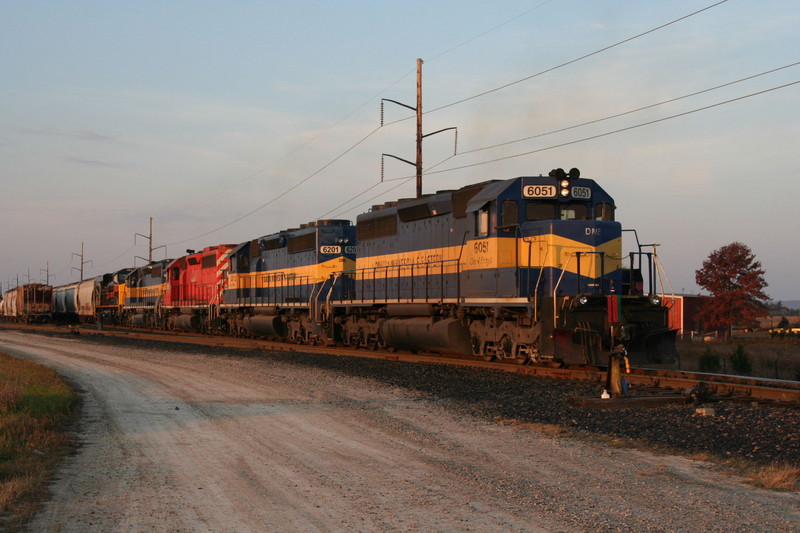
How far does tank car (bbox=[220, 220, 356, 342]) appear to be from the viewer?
88.9 ft

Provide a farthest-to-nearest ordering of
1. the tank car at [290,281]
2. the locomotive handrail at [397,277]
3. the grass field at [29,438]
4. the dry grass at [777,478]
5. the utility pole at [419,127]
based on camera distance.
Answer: the tank car at [290,281], the utility pole at [419,127], the locomotive handrail at [397,277], the dry grass at [777,478], the grass field at [29,438]

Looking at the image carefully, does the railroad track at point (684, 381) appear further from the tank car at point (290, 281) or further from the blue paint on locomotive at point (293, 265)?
the blue paint on locomotive at point (293, 265)

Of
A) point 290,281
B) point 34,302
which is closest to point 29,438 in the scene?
point 290,281

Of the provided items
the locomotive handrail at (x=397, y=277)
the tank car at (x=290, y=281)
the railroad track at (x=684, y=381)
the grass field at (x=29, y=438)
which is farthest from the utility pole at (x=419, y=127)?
the grass field at (x=29, y=438)

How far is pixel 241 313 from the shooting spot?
34.7 metres

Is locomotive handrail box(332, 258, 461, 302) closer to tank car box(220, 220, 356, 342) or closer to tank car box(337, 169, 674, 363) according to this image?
tank car box(337, 169, 674, 363)

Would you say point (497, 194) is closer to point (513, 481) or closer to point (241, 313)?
point (513, 481)

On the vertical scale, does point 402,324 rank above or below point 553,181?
below

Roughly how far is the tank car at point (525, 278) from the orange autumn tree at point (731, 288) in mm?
47924

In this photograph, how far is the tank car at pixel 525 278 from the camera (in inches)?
593

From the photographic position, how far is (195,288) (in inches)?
1601

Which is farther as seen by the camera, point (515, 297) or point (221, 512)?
point (515, 297)

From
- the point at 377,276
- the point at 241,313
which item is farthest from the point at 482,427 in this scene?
the point at 241,313

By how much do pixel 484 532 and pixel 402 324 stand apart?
15964 millimetres
